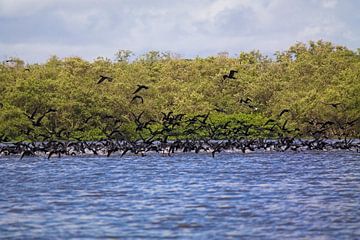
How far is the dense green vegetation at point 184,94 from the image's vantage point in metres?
87.5

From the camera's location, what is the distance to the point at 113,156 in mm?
63156

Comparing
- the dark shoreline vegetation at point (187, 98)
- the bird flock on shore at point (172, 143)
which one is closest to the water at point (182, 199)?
the bird flock on shore at point (172, 143)

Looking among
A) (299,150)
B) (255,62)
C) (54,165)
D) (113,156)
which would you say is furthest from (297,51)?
(54,165)

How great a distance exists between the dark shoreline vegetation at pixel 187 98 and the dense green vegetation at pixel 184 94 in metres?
0.11

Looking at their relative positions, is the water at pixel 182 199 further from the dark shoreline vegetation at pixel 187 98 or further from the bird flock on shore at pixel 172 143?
the dark shoreline vegetation at pixel 187 98

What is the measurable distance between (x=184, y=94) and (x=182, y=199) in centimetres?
6800

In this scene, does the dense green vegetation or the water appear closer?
the water

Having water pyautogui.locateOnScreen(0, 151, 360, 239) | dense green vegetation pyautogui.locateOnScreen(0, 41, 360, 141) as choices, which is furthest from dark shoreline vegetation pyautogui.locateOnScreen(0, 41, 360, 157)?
water pyautogui.locateOnScreen(0, 151, 360, 239)

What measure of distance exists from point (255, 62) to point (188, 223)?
313ft

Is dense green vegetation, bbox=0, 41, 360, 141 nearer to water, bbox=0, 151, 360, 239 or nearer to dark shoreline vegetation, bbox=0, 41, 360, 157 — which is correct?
dark shoreline vegetation, bbox=0, 41, 360, 157

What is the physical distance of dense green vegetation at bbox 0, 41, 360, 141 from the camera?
287 ft

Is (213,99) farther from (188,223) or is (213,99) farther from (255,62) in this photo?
(188,223)

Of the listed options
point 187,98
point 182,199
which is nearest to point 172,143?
point 182,199

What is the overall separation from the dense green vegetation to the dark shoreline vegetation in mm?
110
